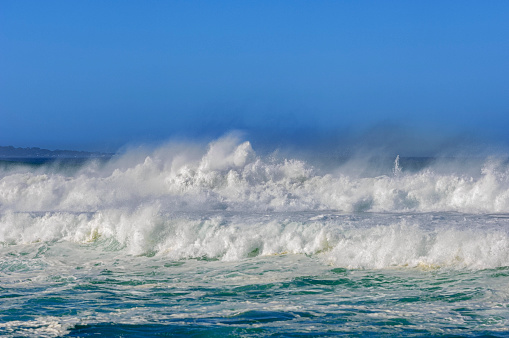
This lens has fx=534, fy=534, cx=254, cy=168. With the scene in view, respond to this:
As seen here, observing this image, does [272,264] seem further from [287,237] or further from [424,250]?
[424,250]

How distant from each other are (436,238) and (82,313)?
274 inches

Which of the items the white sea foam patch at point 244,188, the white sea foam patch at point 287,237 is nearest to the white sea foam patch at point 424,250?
the white sea foam patch at point 287,237

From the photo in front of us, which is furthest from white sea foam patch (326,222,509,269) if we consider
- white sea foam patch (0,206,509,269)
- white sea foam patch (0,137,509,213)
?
white sea foam patch (0,137,509,213)

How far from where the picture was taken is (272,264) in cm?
1098

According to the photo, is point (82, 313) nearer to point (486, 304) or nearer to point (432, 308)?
point (432, 308)

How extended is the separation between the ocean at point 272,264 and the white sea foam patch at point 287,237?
4 cm

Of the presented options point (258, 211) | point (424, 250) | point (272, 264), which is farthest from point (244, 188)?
point (424, 250)

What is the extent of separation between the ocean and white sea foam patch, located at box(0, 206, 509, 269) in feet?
0.12

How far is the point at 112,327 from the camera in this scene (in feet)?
22.2

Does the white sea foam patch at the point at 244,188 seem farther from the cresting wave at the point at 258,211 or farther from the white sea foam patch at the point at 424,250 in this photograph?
the white sea foam patch at the point at 424,250

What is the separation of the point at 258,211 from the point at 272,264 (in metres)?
8.14

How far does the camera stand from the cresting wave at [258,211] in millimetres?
10828

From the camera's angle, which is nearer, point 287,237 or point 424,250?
point 424,250

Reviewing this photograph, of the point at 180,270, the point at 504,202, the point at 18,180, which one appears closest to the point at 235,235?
the point at 180,270
